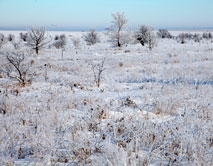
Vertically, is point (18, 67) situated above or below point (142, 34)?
below

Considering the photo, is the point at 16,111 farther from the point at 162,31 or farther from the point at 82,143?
the point at 162,31

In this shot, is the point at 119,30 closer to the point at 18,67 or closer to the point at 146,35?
the point at 146,35

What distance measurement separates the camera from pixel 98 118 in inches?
134

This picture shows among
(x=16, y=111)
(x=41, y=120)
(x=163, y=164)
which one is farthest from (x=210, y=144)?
(x=16, y=111)

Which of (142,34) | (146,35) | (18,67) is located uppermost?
(142,34)

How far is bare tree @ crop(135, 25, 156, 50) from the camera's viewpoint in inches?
1123

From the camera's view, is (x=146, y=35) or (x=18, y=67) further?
(x=146, y=35)

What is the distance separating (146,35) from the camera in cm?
3027

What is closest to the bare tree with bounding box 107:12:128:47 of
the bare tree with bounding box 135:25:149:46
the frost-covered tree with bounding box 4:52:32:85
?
the bare tree with bounding box 135:25:149:46

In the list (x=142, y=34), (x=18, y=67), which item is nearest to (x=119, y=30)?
(x=142, y=34)

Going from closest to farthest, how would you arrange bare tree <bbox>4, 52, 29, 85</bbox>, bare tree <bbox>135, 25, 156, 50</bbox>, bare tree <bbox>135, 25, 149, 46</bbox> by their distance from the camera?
bare tree <bbox>4, 52, 29, 85</bbox> → bare tree <bbox>135, 25, 156, 50</bbox> → bare tree <bbox>135, 25, 149, 46</bbox>

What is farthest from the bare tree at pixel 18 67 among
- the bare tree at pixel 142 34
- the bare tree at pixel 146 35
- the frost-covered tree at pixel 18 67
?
the bare tree at pixel 142 34

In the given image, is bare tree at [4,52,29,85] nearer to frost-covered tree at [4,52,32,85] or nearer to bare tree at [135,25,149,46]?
frost-covered tree at [4,52,32,85]

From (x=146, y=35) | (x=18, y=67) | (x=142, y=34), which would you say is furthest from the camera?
(x=142, y=34)
